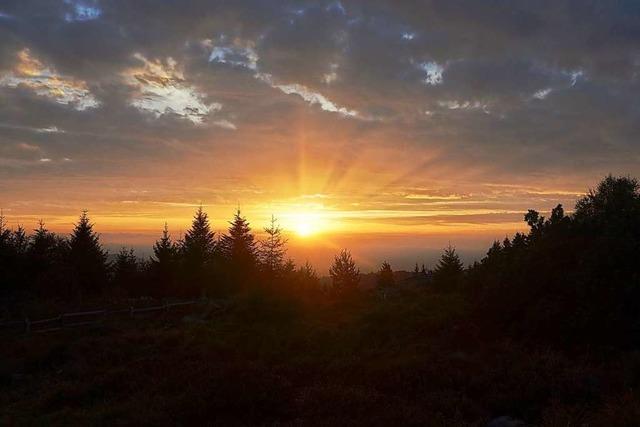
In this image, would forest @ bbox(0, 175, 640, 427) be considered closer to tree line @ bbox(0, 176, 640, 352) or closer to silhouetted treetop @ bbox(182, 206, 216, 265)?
tree line @ bbox(0, 176, 640, 352)

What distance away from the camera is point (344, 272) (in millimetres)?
36312

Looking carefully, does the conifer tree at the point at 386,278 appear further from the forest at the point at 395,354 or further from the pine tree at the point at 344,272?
the forest at the point at 395,354

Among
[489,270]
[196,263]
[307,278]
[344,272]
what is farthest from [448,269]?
[196,263]

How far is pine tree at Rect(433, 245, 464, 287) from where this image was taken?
34.3 metres

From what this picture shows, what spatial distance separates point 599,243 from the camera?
16.0 meters

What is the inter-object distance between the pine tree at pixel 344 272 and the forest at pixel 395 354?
5.08 meters

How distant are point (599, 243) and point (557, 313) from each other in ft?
10.3

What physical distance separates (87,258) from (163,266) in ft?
20.2

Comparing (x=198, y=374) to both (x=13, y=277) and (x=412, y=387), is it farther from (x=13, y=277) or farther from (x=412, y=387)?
(x=13, y=277)

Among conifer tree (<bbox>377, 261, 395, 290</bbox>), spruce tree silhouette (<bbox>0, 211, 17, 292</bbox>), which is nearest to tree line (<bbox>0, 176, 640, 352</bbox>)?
spruce tree silhouette (<bbox>0, 211, 17, 292</bbox>)

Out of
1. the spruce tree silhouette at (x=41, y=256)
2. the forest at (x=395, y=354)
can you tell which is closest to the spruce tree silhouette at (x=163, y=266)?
the spruce tree silhouette at (x=41, y=256)

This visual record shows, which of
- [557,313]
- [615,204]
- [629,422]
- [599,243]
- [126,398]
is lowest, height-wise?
[126,398]

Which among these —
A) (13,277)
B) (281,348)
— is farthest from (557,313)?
(13,277)

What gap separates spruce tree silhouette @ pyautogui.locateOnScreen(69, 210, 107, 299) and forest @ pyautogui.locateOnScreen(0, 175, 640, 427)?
9.90 meters
